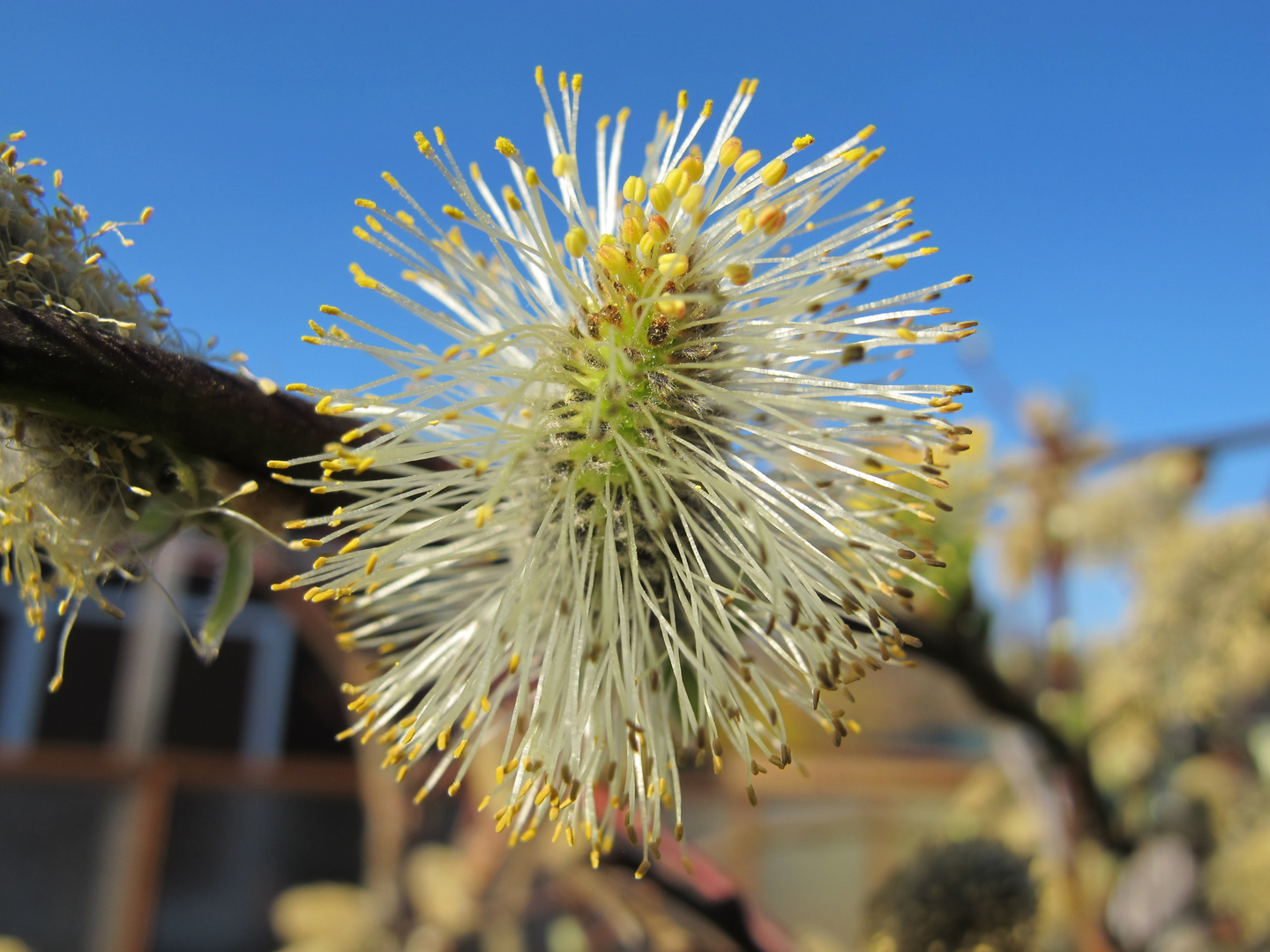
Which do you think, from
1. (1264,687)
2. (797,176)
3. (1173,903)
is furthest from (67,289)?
(1264,687)

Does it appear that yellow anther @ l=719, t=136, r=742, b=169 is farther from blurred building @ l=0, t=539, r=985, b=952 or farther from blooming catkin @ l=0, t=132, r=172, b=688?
blurred building @ l=0, t=539, r=985, b=952

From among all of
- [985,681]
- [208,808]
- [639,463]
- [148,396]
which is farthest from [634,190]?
[208,808]

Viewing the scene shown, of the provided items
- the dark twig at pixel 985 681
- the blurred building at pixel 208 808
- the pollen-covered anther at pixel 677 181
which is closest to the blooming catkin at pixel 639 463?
the pollen-covered anther at pixel 677 181

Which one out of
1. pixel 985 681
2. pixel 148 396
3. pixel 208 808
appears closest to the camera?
pixel 148 396

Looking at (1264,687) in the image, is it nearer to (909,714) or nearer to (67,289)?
(909,714)

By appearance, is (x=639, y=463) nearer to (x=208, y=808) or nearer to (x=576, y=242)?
(x=576, y=242)

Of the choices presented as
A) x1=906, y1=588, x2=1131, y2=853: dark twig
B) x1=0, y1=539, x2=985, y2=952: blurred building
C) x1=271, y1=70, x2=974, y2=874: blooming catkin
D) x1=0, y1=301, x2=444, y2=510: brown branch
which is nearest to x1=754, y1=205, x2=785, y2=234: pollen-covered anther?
x1=271, y1=70, x2=974, y2=874: blooming catkin

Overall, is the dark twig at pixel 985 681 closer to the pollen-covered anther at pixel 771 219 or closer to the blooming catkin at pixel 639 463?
the blooming catkin at pixel 639 463
